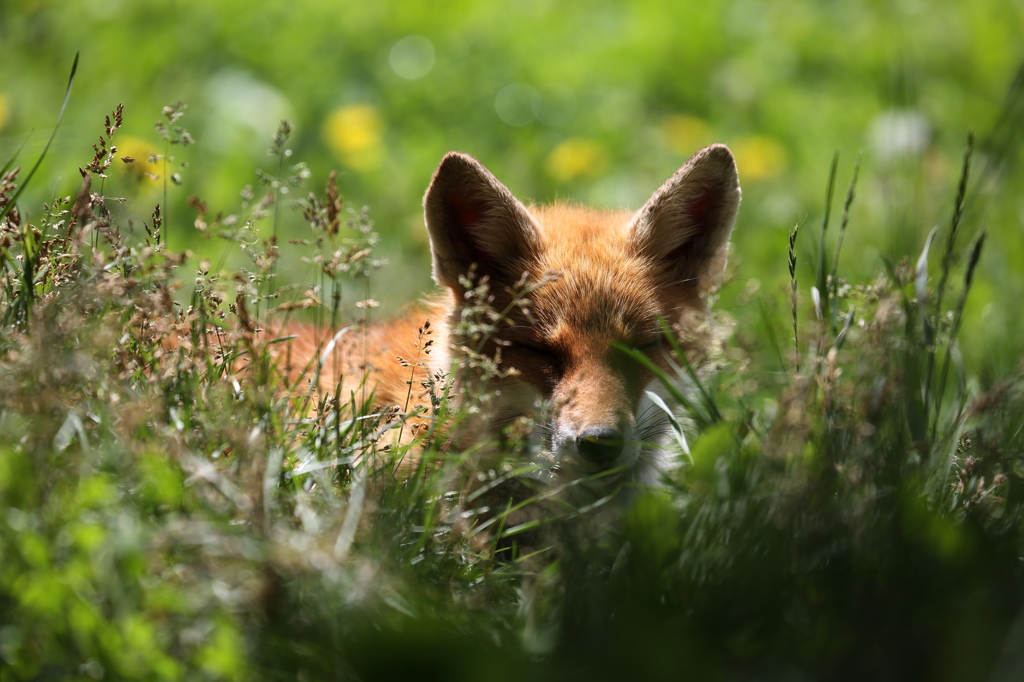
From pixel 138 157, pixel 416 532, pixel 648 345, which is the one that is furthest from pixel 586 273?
pixel 138 157

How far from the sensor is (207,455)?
1815 millimetres

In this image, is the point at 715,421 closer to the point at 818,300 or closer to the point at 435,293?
the point at 818,300

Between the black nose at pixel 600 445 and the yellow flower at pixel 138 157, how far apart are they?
143 centimetres

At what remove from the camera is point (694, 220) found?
3.23 m

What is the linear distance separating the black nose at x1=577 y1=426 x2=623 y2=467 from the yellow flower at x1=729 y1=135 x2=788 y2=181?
10.6 ft

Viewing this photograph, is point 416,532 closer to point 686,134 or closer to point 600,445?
point 600,445

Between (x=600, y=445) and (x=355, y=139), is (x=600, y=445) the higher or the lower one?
the lower one

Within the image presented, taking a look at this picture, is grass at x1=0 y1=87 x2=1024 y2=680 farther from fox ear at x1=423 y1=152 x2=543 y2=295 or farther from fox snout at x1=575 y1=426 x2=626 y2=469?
fox ear at x1=423 y1=152 x2=543 y2=295

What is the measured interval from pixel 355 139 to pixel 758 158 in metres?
2.55

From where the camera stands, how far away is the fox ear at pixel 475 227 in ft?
9.51

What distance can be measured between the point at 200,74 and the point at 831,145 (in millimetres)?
4219

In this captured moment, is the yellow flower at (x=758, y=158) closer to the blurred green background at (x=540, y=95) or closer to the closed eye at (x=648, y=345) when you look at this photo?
the blurred green background at (x=540, y=95)

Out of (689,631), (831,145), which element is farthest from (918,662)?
(831,145)

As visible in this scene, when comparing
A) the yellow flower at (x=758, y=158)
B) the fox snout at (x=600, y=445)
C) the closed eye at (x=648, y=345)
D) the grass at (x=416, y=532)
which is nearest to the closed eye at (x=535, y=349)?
the closed eye at (x=648, y=345)
